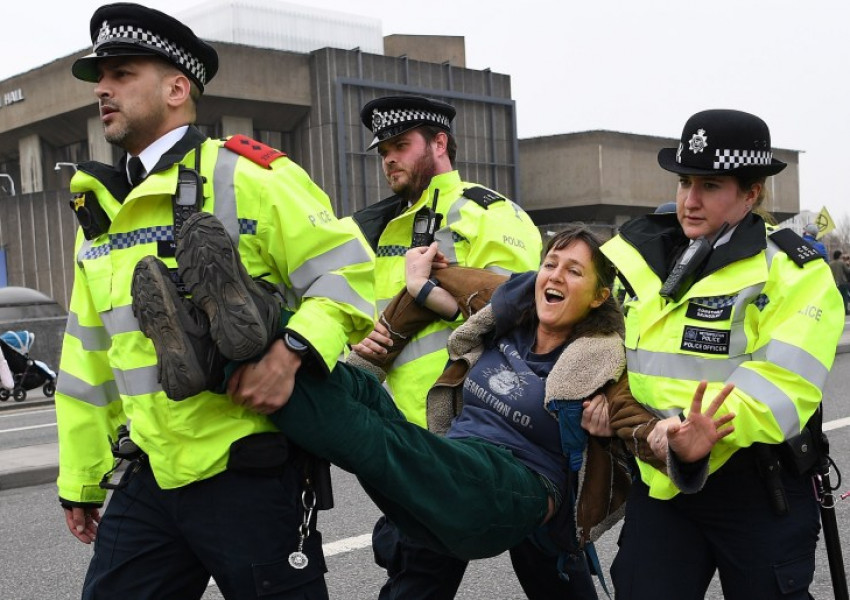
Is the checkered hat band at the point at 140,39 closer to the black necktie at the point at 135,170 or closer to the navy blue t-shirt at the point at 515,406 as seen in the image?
the black necktie at the point at 135,170

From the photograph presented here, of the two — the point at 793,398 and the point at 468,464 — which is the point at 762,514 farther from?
the point at 468,464

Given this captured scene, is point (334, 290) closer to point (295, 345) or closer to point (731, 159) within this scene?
point (295, 345)

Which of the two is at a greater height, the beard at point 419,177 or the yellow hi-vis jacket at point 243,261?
the beard at point 419,177

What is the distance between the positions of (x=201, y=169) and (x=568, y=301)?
3.87 ft

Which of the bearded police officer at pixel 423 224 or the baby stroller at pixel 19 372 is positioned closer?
the bearded police officer at pixel 423 224

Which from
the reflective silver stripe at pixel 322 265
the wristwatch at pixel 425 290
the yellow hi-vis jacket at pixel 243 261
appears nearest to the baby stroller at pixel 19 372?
the wristwatch at pixel 425 290

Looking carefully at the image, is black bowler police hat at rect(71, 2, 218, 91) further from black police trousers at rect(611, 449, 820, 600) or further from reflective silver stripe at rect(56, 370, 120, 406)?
black police trousers at rect(611, 449, 820, 600)

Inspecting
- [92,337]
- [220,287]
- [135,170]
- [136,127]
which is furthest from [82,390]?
[220,287]

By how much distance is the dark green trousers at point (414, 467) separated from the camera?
2500 millimetres

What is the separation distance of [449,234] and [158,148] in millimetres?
1549

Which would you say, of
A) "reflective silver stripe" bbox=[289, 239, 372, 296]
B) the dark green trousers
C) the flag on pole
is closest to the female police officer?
the dark green trousers

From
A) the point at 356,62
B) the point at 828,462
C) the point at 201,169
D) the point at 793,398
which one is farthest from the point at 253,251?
the point at 356,62

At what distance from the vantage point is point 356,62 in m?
35.4

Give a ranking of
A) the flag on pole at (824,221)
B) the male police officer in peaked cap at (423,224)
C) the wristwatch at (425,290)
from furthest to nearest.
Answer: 1. the flag on pole at (824,221)
2. the male police officer in peaked cap at (423,224)
3. the wristwatch at (425,290)
